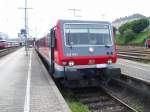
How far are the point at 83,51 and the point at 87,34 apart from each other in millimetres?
759

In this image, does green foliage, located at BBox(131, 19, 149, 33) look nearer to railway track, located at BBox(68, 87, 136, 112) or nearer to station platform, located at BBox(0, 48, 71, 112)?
railway track, located at BBox(68, 87, 136, 112)

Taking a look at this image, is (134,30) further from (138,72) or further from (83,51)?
(83,51)

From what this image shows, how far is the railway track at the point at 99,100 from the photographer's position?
35.4 ft

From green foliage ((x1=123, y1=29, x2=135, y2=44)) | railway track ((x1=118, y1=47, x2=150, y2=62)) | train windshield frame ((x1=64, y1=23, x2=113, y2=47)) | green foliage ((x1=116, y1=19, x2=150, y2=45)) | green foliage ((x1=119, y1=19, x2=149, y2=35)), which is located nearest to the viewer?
train windshield frame ((x1=64, y1=23, x2=113, y2=47))

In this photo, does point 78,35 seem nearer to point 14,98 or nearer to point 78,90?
point 78,90

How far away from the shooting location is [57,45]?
12.9 metres

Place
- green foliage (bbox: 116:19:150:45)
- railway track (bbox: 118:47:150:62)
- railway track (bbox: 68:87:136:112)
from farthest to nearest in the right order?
1. green foliage (bbox: 116:19:150:45)
2. railway track (bbox: 118:47:150:62)
3. railway track (bbox: 68:87:136:112)

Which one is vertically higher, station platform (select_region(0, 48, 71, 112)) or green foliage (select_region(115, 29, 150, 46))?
green foliage (select_region(115, 29, 150, 46))

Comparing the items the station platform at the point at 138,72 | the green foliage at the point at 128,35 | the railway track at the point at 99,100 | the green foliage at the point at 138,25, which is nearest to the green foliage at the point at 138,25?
the green foliage at the point at 138,25

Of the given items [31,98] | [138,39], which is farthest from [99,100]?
[138,39]

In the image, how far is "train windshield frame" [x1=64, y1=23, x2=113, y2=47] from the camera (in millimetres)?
12773

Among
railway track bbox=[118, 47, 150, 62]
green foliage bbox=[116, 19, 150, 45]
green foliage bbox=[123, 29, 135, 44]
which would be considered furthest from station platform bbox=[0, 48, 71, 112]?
A: green foliage bbox=[116, 19, 150, 45]

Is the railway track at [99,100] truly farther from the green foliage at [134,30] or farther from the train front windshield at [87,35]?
the green foliage at [134,30]

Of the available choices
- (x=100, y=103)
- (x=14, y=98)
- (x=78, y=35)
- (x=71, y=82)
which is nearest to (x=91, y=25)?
(x=78, y=35)
